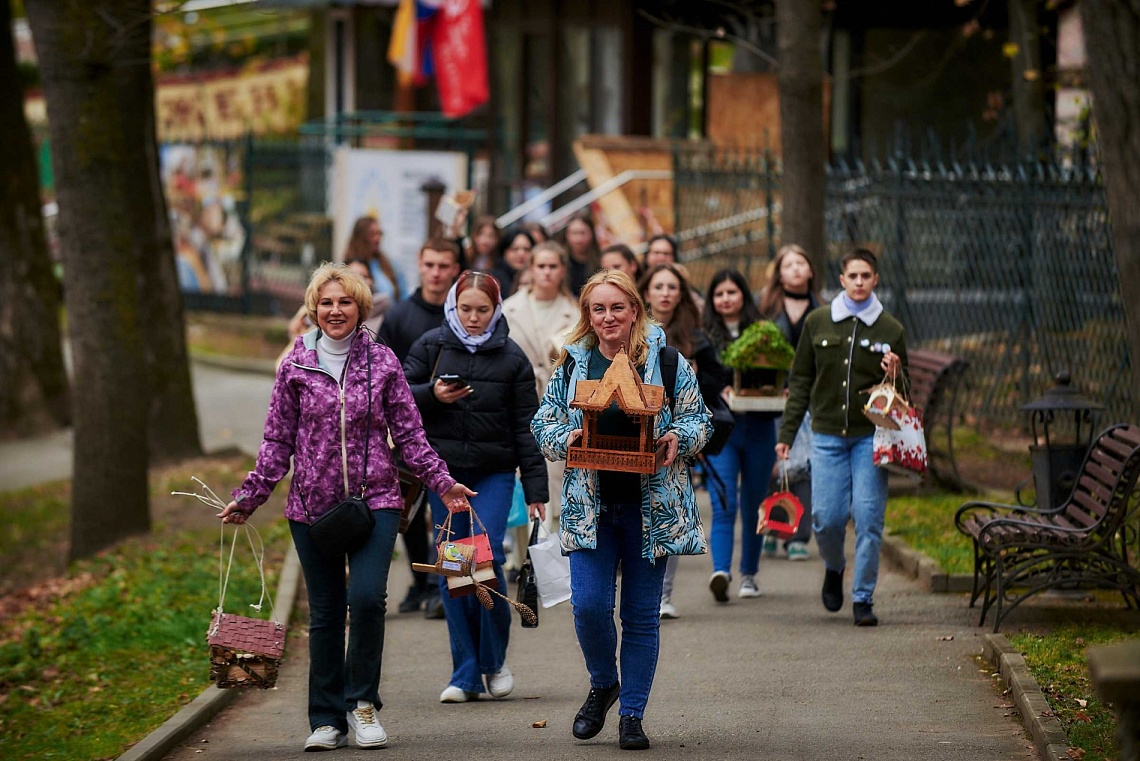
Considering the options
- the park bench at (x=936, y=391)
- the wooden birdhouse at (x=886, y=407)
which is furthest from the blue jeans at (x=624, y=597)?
the park bench at (x=936, y=391)

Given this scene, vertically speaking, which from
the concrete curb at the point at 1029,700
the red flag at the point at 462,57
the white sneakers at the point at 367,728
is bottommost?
the white sneakers at the point at 367,728

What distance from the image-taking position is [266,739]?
688 cm

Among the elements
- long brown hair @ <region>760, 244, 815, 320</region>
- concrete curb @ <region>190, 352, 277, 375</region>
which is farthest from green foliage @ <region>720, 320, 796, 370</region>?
concrete curb @ <region>190, 352, 277, 375</region>

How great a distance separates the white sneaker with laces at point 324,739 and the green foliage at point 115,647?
0.94m

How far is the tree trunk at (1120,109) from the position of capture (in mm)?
6363

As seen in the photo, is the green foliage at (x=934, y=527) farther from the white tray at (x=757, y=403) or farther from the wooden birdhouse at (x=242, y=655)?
the wooden birdhouse at (x=242, y=655)

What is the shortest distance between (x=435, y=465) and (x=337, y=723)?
1.15 m

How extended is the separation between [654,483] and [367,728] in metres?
1.58

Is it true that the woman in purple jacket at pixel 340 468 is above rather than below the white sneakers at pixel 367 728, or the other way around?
above

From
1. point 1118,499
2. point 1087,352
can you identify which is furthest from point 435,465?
point 1087,352

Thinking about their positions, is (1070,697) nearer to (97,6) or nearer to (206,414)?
(97,6)

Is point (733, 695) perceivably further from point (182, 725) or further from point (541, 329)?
point (541, 329)

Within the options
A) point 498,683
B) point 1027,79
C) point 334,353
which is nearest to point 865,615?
point 498,683

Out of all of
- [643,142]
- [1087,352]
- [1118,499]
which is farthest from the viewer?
[643,142]
